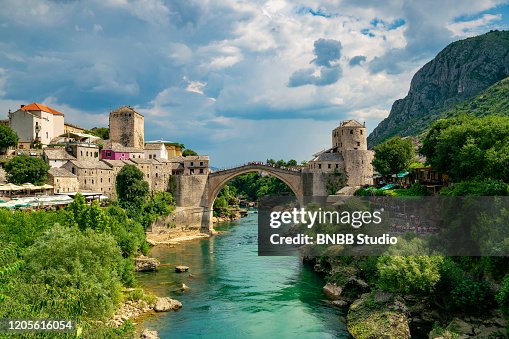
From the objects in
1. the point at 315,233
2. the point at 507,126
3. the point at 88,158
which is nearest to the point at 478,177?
the point at 507,126

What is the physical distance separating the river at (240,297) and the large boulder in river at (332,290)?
0.37 metres

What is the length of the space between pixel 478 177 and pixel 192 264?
2055cm

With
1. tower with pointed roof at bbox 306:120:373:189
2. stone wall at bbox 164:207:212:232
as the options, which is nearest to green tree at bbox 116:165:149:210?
stone wall at bbox 164:207:212:232

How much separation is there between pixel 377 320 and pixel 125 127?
157 feet

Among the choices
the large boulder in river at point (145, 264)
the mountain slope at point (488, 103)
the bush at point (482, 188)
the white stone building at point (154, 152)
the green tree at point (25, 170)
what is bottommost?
the large boulder in river at point (145, 264)

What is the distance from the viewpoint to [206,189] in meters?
53.2

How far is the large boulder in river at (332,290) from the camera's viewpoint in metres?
24.9

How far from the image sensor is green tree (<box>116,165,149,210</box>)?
45312 millimetres

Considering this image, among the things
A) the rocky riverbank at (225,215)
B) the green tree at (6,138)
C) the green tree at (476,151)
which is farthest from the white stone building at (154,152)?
the green tree at (476,151)

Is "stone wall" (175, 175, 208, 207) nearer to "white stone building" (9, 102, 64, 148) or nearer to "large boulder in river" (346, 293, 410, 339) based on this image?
"white stone building" (9, 102, 64, 148)

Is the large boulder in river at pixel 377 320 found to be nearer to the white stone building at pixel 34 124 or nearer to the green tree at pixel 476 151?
the green tree at pixel 476 151

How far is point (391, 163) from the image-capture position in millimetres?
43312

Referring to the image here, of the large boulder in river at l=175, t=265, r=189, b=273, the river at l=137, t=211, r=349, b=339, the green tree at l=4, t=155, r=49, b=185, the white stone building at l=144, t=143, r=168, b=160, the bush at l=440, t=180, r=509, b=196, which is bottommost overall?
the river at l=137, t=211, r=349, b=339

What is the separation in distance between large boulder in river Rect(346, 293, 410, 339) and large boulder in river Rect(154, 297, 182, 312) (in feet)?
28.5
